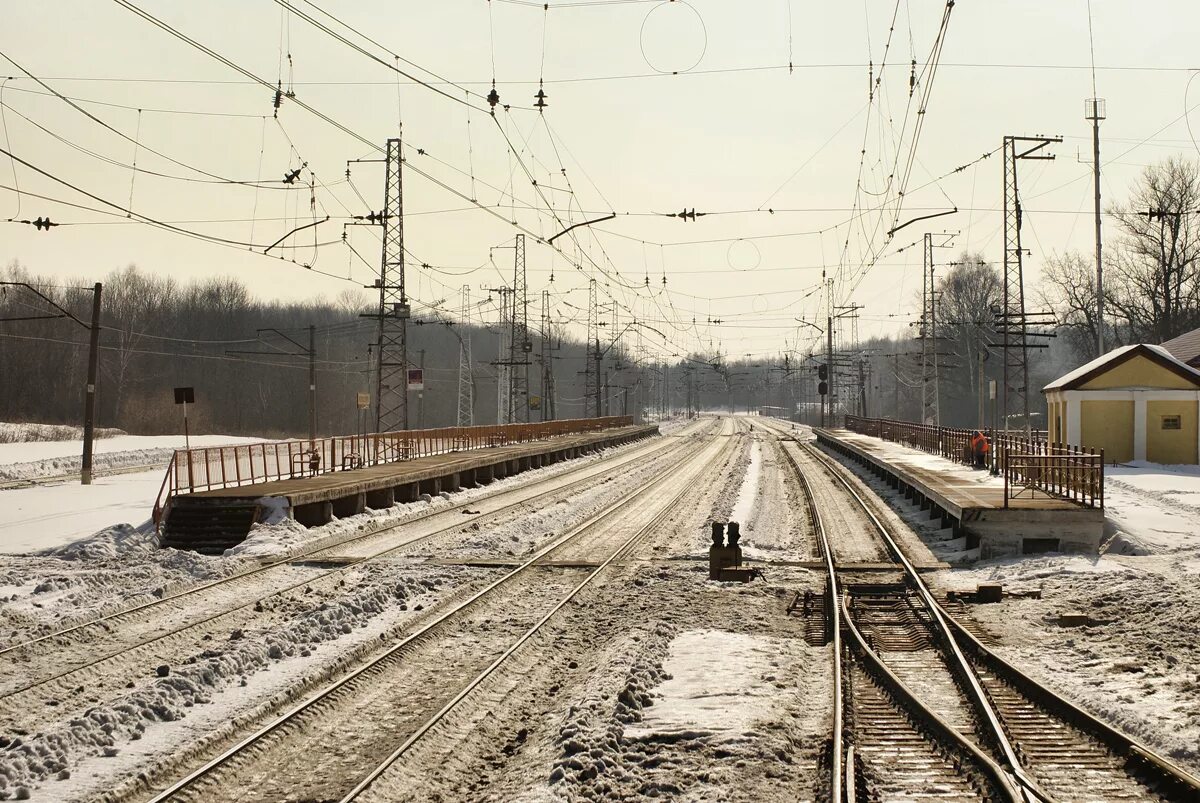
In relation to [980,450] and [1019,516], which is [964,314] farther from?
[1019,516]

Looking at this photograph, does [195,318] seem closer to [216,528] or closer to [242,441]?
[242,441]

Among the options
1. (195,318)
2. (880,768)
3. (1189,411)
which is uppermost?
(195,318)

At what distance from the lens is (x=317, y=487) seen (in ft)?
79.4

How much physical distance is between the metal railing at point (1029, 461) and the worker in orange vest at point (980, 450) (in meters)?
0.16

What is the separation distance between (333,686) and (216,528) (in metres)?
12.1

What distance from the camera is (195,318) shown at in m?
113

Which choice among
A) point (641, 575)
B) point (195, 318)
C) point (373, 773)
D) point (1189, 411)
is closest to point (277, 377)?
point (195, 318)

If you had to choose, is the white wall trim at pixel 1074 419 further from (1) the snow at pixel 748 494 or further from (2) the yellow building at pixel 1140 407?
(1) the snow at pixel 748 494

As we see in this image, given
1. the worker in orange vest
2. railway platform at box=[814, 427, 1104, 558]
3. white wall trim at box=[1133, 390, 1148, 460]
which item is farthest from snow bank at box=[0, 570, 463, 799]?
white wall trim at box=[1133, 390, 1148, 460]

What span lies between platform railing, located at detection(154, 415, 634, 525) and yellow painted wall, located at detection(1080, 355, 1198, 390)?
22701mm

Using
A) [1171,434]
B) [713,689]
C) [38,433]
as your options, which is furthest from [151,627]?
[38,433]

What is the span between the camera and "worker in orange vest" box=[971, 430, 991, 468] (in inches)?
1330

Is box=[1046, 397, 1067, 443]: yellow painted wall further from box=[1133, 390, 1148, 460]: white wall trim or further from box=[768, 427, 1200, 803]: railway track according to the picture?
box=[768, 427, 1200, 803]: railway track

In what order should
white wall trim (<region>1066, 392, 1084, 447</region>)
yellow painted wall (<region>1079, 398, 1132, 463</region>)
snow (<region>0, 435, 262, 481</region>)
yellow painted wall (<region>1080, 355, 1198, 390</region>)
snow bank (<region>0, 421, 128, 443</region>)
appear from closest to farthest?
yellow painted wall (<region>1080, 355, 1198, 390</region>)
yellow painted wall (<region>1079, 398, 1132, 463</region>)
white wall trim (<region>1066, 392, 1084, 447</region>)
snow (<region>0, 435, 262, 481</region>)
snow bank (<region>0, 421, 128, 443</region>)
